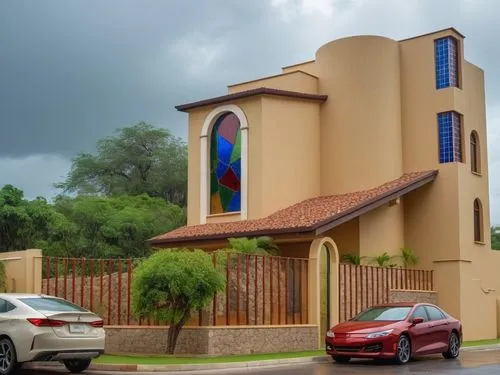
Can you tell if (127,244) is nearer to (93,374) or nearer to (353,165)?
(353,165)

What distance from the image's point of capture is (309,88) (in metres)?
31.5

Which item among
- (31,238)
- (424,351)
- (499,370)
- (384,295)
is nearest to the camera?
(499,370)

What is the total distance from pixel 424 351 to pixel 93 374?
8.13 metres

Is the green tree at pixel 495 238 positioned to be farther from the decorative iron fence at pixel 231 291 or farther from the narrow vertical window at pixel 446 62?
the decorative iron fence at pixel 231 291

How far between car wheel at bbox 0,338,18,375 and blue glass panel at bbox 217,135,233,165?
1637 centimetres

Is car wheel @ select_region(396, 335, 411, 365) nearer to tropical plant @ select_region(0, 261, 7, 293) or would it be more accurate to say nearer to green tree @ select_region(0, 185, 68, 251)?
tropical plant @ select_region(0, 261, 7, 293)

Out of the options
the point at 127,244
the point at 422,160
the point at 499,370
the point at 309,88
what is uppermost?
the point at 309,88

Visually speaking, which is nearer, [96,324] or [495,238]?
[96,324]

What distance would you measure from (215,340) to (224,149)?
11.9m

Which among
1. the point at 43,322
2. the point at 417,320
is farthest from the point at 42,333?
the point at 417,320

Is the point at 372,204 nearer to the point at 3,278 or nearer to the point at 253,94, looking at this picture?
the point at 253,94

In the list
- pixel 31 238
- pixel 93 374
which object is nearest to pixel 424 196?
pixel 93 374

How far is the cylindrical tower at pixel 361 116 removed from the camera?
30000 millimetres

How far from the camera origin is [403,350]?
18156 mm
